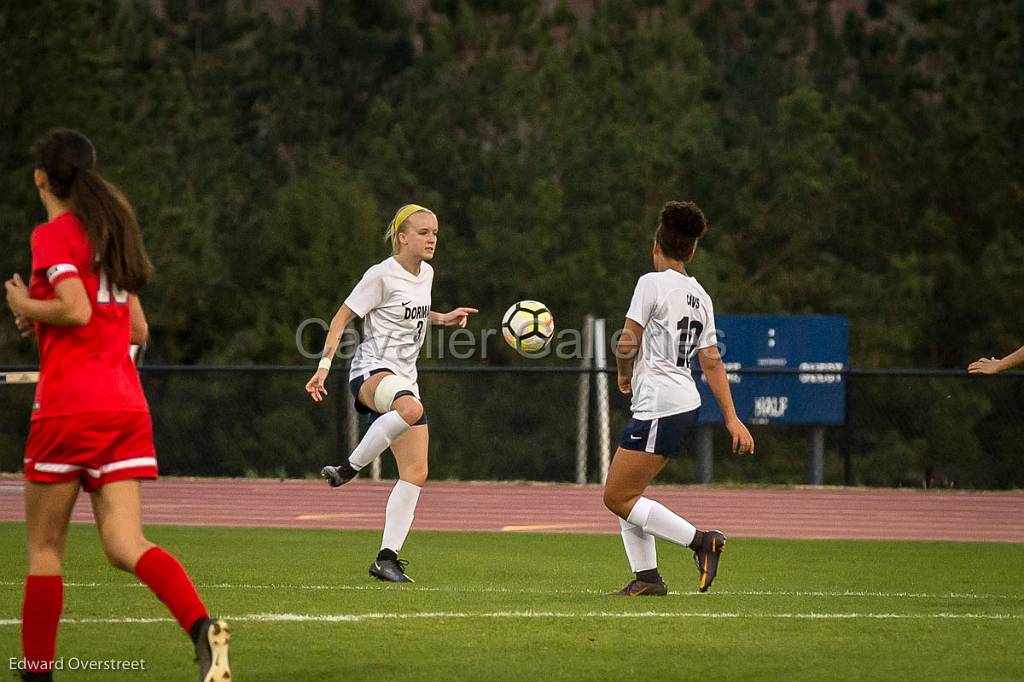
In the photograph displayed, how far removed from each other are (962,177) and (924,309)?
3370mm

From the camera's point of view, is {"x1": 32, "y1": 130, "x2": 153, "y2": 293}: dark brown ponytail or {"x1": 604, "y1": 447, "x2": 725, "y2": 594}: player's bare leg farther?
{"x1": 604, "y1": 447, "x2": 725, "y2": 594}: player's bare leg

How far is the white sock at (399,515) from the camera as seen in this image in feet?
34.1

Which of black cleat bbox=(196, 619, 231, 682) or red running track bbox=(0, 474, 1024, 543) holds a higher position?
Result: black cleat bbox=(196, 619, 231, 682)

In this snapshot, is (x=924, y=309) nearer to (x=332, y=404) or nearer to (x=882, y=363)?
(x=882, y=363)

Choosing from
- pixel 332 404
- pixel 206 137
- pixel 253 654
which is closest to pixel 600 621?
pixel 253 654

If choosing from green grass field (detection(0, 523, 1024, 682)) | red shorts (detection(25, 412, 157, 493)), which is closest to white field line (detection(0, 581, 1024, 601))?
green grass field (detection(0, 523, 1024, 682))

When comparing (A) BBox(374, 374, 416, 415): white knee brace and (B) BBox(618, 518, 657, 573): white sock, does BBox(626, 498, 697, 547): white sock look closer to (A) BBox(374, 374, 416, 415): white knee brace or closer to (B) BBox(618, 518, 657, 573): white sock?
(B) BBox(618, 518, 657, 573): white sock

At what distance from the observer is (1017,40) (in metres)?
37.9

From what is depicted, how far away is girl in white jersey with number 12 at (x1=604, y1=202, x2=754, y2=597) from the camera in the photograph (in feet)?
29.7

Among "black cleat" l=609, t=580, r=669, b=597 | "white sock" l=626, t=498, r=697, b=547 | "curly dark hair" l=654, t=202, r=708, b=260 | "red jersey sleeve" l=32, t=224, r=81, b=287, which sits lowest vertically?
"black cleat" l=609, t=580, r=669, b=597

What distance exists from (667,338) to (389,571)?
7.96 feet

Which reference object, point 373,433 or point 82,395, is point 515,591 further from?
point 82,395

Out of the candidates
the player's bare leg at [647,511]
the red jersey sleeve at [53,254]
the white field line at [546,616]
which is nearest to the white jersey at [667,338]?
the player's bare leg at [647,511]

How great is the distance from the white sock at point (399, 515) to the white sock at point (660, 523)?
5.59 ft
